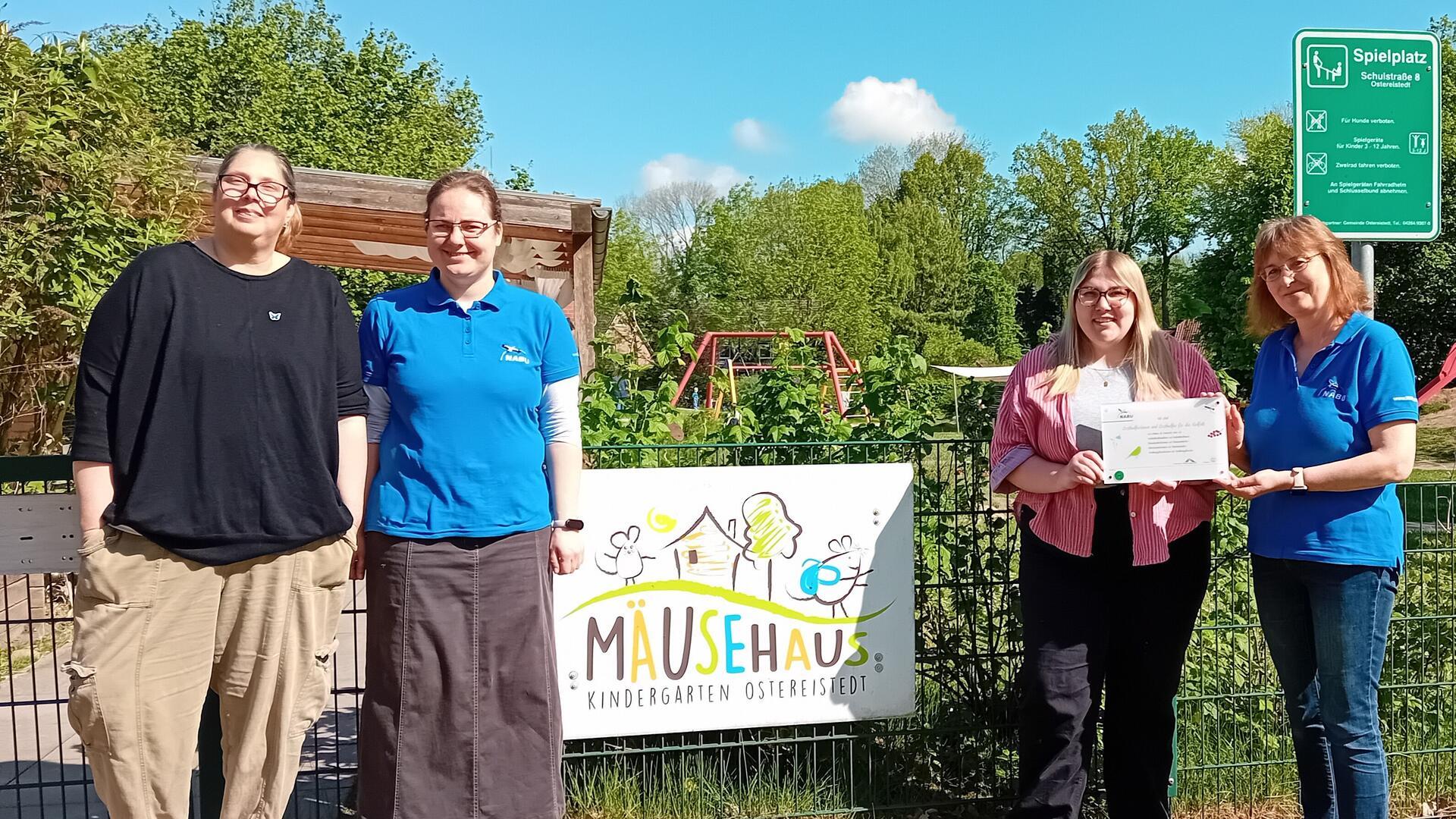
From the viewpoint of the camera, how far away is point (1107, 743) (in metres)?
3.24

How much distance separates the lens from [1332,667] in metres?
2.87

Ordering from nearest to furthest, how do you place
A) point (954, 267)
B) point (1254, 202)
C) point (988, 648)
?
1. point (988, 648)
2. point (1254, 202)
3. point (954, 267)

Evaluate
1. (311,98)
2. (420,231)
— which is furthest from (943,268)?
(420,231)

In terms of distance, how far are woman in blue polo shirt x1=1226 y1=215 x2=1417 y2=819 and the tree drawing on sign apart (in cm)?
135

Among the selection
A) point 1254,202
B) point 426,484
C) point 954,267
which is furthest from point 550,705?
point 954,267

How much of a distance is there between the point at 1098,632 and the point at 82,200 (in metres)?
5.71

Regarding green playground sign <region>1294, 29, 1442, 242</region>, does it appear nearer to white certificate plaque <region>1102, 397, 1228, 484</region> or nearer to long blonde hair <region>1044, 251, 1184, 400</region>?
long blonde hair <region>1044, 251, 1184, 400</region>

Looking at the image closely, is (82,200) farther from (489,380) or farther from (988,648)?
(988,648)

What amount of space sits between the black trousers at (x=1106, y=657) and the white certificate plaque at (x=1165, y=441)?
0.50 feet

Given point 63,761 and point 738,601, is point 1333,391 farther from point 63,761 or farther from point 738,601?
point 63,761

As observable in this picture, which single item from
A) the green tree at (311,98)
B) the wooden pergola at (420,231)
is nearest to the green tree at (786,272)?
the green tree at (311,98)

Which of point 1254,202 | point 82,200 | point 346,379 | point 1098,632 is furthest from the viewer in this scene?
point 1254,202

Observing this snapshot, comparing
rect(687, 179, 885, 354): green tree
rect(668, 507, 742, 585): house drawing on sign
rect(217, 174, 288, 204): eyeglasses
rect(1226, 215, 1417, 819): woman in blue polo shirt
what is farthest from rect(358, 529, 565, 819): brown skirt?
rect(687, 179, 885, 354): green tree

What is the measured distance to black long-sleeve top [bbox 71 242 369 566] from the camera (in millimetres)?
2381
